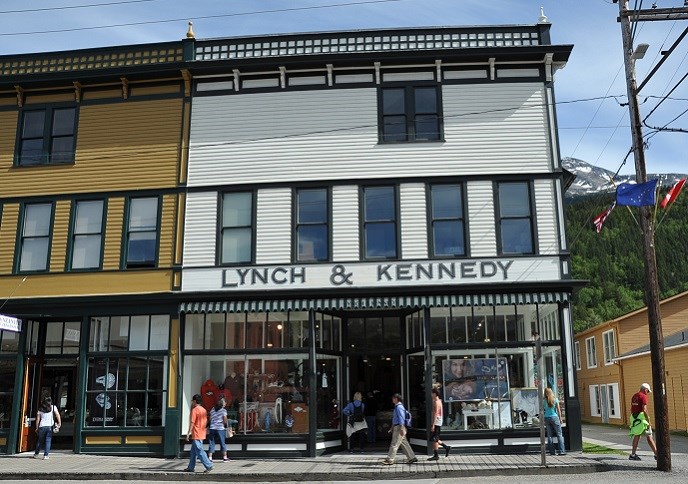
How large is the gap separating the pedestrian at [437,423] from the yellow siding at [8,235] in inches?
496

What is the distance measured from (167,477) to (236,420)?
3.41m

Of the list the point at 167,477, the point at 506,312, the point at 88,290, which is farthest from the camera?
the point at 88,290

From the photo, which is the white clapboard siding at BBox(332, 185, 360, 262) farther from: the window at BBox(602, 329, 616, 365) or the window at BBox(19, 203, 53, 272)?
the window at BBox(602, 329, 616, 365)

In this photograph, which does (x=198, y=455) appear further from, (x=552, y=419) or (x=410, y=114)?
(x=410, y=114)

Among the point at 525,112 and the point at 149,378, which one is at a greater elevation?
the point at 525,112

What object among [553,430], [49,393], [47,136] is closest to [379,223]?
[553,430]

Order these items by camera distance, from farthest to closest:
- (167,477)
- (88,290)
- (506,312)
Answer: (88,290) < (506,312) < (167,477)

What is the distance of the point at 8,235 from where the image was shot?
2128 centimetres

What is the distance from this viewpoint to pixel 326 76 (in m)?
20.9

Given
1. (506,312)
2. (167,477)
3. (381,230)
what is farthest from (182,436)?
(506,312)

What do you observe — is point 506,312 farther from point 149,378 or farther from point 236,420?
point 149,378

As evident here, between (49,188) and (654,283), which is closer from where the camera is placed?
(654,283)

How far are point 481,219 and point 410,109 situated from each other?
12.3ft

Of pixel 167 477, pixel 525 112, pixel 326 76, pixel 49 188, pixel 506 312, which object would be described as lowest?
pixel 167 477
